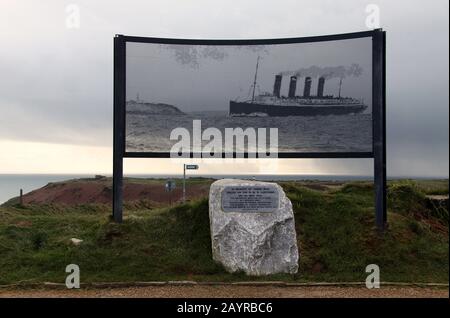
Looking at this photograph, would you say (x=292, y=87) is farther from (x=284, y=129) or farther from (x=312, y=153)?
(x=312, y=153)

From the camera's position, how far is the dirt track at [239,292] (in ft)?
24.5

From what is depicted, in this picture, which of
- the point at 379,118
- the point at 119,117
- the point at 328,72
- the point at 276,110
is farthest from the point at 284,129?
the point at 119,117

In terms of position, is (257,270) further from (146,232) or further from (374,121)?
(374,121)

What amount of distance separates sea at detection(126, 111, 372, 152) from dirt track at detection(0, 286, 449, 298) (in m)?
3.21

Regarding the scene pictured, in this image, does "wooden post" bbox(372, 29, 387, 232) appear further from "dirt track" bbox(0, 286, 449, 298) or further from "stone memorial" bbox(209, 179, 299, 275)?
"dirt track" bbox(0, 286, 449, 298)

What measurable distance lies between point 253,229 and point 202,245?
4.56 feet

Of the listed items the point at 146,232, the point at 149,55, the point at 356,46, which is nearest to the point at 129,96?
the point at 149,55

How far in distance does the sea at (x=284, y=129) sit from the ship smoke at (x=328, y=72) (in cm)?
89

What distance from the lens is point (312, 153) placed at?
398 inches

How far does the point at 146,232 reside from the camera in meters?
10.1

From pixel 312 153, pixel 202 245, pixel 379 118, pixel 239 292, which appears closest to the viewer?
pixel 239 292

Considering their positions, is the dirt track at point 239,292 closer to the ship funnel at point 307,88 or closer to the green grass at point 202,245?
the green grass at point 202,245

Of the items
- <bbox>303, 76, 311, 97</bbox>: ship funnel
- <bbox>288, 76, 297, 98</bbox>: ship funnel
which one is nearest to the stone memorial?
<bbox>288, 76, 297, 98</bbox>: ship funnel

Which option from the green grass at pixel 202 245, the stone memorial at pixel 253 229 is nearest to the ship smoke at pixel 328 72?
the stone memorial at pixel 253 229
